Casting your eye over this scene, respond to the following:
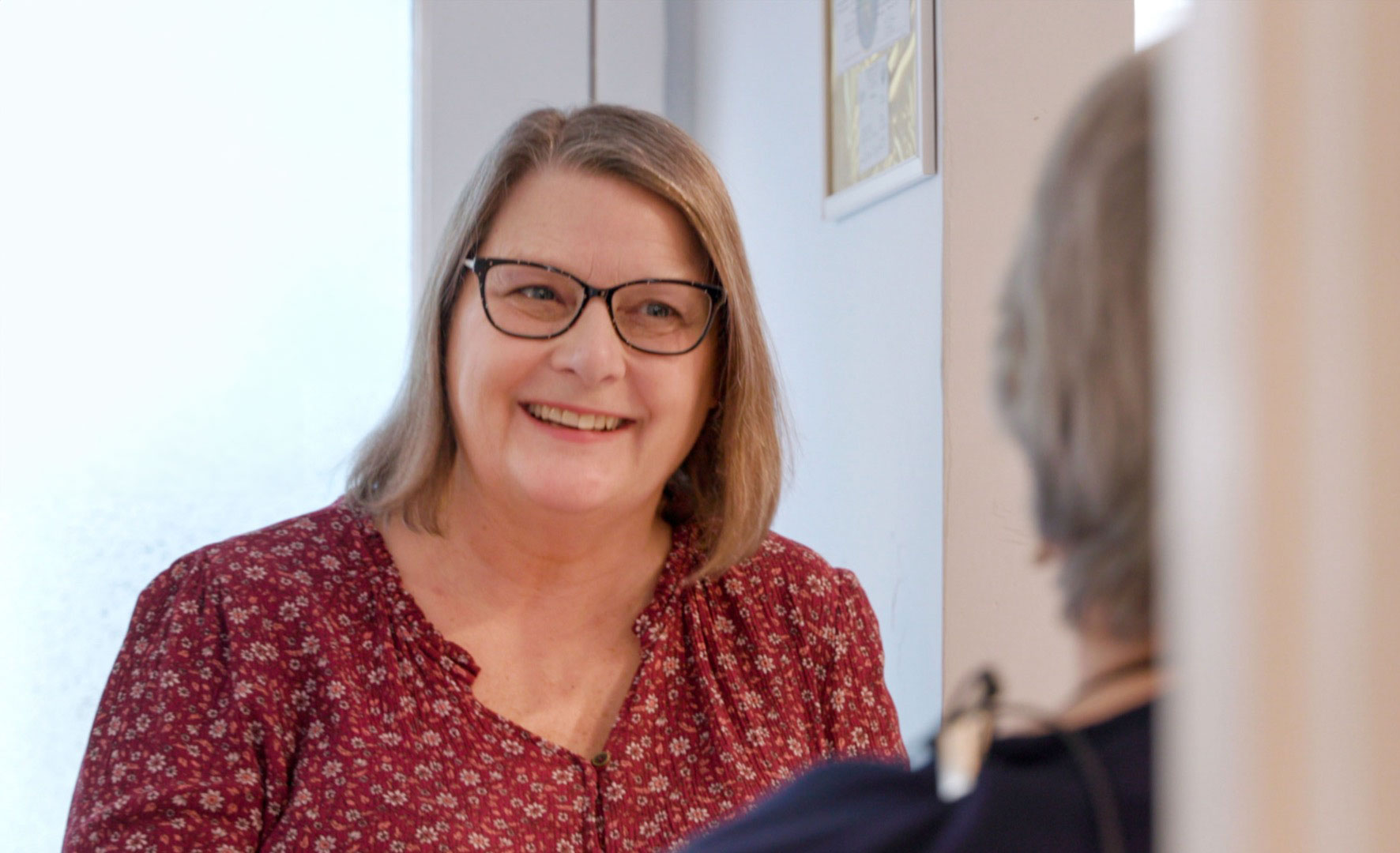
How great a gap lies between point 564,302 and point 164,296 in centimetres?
63

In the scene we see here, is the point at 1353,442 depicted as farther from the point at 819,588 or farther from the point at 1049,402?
the point at 819,588

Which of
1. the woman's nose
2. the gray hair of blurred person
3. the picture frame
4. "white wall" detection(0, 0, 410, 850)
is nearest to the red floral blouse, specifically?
the woman's nose

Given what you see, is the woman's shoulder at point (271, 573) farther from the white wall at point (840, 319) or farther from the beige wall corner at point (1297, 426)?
the beige wall corner at point (1297, 426)

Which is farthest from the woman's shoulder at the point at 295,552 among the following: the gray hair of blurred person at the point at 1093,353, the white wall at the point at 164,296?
the gray hair of blurred person at the point at 1093,353

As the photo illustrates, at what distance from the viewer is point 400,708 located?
1.11 metres

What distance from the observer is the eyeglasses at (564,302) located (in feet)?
3.84

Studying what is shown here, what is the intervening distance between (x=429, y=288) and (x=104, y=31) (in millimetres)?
603

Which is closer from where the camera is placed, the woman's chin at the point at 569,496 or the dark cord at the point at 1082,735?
the dark cord at the point at 1082,735

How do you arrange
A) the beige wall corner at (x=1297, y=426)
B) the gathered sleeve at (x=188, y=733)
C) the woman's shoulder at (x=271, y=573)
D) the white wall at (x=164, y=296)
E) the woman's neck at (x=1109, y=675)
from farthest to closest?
1. the white wall at (x=164, y=296)
2. the woman's shoulder at (x=271, y=573)
3. the gathered sleeve at (x=188, y=733)
4. the woman's neck at (x=1109, y=675)
5. the beige wall corner at (x=1297, y=426)

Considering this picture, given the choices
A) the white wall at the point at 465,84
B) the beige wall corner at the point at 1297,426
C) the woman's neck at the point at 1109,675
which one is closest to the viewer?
the beige wall corner at the point at 1297,426

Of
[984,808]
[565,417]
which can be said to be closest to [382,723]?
[565,417]

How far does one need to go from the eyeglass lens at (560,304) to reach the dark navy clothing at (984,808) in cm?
83

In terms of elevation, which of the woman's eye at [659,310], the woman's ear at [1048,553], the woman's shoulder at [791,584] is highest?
the woman's eye at [659,310]

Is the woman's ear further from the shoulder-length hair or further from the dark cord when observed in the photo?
the shoulder-length hair
